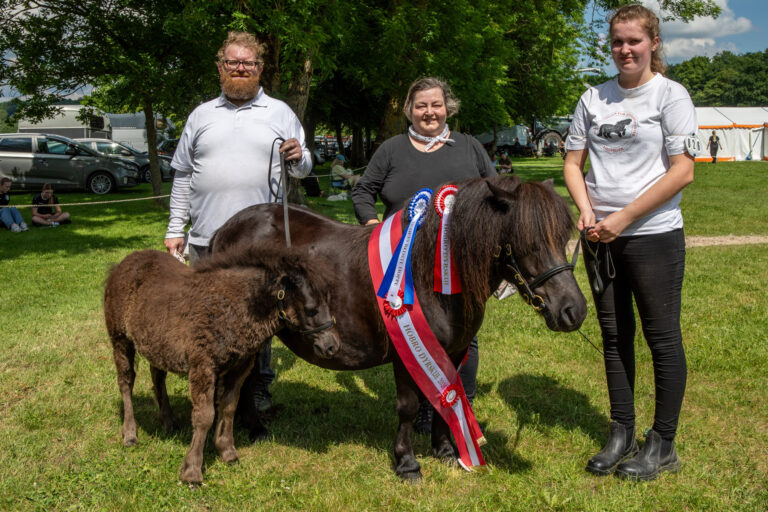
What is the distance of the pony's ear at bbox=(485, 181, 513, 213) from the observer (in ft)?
10.2

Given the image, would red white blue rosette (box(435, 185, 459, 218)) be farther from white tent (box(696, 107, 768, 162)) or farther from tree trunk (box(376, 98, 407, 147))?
white tent (box(696, 107, 768, 162))

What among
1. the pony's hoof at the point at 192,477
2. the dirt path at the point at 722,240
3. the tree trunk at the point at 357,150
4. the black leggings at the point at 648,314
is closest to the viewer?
the black leggings at the point at 648,314

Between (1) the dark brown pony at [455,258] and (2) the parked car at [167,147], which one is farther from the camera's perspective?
(2) the parked car at [167,147]

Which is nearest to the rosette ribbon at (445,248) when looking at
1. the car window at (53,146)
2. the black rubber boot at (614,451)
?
the black rubber boot at (614,451)

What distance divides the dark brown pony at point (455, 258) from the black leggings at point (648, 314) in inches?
26.6

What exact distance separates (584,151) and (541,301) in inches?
49.7

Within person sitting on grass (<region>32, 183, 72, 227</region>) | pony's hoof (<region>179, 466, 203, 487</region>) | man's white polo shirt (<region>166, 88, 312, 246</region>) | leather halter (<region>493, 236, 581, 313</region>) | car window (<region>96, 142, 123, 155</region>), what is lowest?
pony's hoof (<region>179, 466, 203, 487</region>)

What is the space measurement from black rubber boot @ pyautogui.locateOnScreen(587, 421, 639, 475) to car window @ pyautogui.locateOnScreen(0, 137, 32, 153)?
875 inches

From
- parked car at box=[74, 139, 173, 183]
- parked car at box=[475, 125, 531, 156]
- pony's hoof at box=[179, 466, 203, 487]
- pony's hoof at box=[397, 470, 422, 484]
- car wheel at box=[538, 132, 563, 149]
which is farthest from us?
car wheel at box=[538, 132, 563, 149]

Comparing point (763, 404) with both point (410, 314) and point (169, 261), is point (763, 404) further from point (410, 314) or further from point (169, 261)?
point (169, 261)

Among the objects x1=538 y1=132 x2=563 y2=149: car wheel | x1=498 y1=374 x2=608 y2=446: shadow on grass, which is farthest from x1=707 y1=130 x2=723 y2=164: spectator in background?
x1=498 y1=374 x2=608 y2=446: shadow on grass

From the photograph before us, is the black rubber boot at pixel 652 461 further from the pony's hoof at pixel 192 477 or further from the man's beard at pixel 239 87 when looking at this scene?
the man's beard at pixel 239 87

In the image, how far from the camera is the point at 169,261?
4125 millimetres

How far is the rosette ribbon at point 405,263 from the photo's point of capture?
11.5 feet
